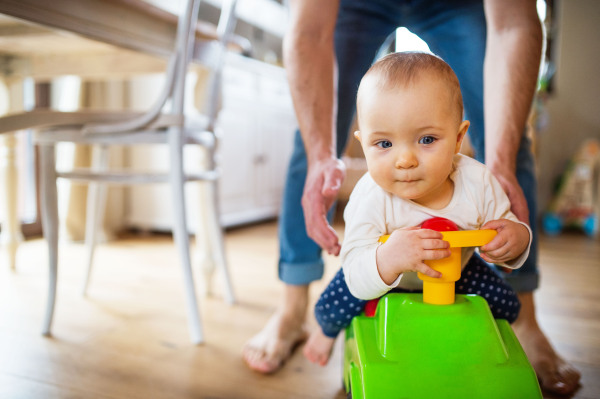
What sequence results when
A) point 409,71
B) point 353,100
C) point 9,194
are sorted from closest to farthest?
point 409,71, point 353,100, point 9,194

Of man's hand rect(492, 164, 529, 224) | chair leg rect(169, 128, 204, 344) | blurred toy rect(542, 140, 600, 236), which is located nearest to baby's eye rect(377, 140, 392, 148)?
man's hand rect(492, 164, 529, 224)

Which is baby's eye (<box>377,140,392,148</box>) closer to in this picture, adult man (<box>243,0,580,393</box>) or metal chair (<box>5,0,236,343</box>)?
adult man (<box>243,0,580,393</box>)

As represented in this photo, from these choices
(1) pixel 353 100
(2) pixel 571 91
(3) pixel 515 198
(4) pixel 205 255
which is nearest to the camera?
(3) pixel 515 198

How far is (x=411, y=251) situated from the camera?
0.49m

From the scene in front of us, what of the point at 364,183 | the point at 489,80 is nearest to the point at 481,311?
the point at 364,183

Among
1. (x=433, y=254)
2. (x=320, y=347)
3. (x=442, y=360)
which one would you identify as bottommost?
(x=320, y=347)

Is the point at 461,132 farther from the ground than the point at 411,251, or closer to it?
farther from the ground

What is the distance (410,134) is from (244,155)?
2.21 meters

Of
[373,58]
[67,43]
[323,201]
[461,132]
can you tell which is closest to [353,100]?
[373,58]

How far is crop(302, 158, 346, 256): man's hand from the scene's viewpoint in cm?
66

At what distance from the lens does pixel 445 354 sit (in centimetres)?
50

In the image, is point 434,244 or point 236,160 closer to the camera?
point 434,244

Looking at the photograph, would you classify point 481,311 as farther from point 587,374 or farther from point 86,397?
point 86,397

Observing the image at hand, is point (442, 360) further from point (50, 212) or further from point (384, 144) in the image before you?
point (50, 212)
